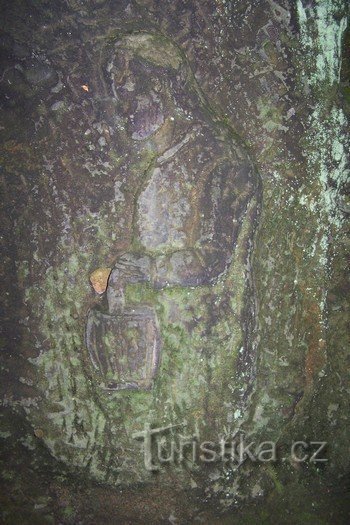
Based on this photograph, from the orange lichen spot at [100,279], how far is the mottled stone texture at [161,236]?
0.02m

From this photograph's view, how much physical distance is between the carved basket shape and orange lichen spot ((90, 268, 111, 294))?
0.07 metres

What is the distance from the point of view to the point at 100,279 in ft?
4.89

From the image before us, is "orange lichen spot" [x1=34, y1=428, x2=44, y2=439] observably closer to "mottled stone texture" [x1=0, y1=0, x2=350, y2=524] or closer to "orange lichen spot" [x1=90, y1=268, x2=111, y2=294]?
"mottled stone texture" [x1=0, y1=0, x2=350, y2=524]

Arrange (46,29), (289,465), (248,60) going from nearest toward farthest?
(46,29)
(248,60)
(289,465)

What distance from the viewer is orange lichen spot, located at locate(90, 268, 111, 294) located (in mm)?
1486

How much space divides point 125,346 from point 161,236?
333 mm

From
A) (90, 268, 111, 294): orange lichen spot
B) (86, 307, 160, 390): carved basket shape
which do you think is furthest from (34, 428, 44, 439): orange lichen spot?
(90, 268, 111, 294): orange lichen spot

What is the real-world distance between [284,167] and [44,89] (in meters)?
0.73

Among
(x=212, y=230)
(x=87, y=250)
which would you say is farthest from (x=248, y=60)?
(x=87, y=250)

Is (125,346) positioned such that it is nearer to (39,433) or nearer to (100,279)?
(100,279)

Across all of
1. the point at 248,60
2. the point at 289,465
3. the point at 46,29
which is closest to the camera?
the point at 46,29

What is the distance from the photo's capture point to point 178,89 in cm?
142

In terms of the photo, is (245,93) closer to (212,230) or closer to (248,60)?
(248,60)

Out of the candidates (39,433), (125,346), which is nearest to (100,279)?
(125,346)
